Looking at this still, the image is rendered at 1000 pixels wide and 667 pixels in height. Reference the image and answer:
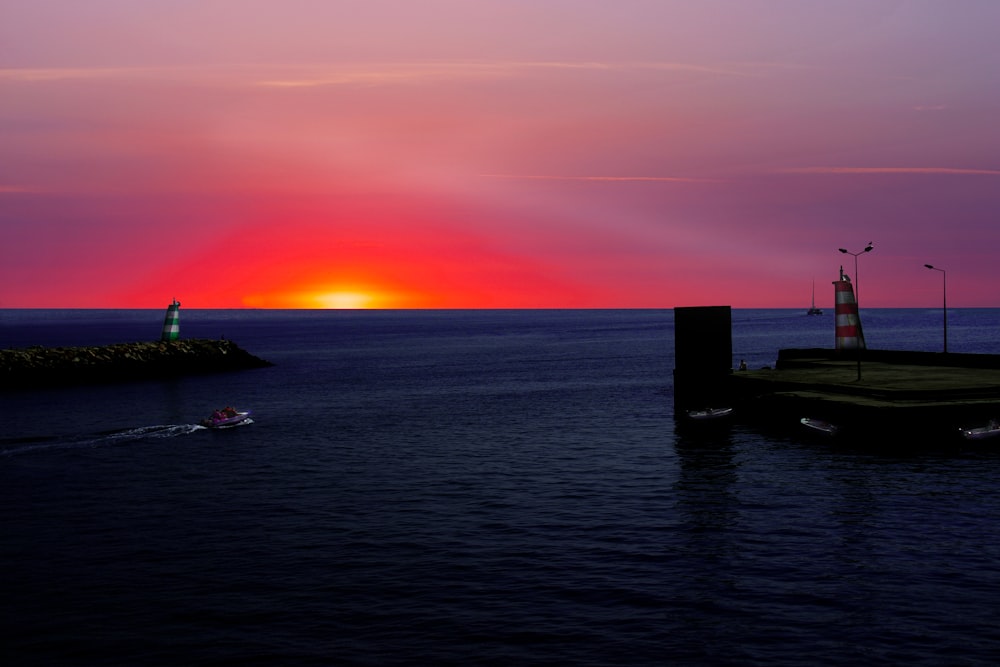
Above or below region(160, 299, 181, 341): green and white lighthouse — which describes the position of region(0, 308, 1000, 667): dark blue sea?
below

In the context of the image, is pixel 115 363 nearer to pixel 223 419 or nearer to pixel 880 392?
pixel 223 419

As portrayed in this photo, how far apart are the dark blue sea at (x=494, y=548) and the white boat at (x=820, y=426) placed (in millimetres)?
850

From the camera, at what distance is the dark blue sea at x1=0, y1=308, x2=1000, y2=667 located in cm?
1859

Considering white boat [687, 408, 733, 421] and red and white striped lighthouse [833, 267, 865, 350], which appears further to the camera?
red and white striped lighthouse [833, 267, 865, 350]

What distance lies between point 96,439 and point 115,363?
54.7 metres

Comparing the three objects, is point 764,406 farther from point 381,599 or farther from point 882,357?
point 381,599

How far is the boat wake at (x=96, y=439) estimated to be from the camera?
4731cm

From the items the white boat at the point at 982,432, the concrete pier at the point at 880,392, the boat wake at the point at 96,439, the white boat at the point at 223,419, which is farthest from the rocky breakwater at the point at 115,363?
the white boat at the point at 982,432

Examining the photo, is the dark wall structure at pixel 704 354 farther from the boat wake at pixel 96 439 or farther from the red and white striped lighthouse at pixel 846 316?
the boat wake at pixel 96 439

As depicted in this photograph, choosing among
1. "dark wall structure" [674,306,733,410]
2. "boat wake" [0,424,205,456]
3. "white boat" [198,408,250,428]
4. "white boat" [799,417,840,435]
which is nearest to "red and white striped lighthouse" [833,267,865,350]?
"dark wall structure" [674,306,733,410]

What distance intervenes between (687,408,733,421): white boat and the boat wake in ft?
99.2

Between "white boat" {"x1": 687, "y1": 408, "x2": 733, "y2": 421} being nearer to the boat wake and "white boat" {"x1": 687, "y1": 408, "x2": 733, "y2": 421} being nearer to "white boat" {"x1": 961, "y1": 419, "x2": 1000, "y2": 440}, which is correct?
"white boat" {"x1": 961, "y1": 419, "x2": 1000, "y2": 440}

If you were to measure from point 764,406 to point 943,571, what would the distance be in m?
29.8

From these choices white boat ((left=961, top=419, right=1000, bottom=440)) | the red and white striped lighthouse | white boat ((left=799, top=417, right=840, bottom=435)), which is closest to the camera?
white boat ((left=961, top=419, right=1000, bottom=440))
